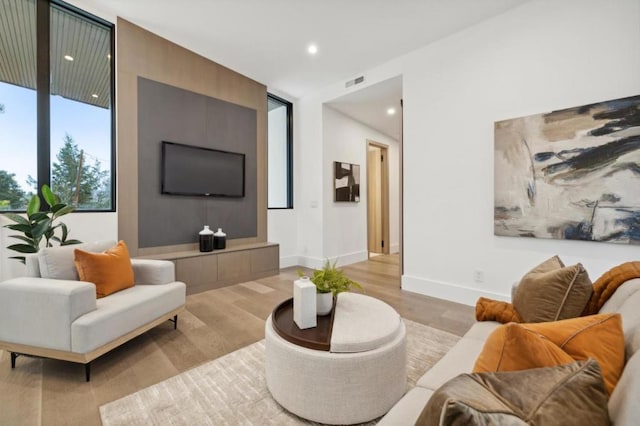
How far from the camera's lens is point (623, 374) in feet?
2.26

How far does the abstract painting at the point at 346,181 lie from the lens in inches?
201

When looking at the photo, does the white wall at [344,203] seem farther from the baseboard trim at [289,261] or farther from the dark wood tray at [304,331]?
the dark wood tray at [304,331]

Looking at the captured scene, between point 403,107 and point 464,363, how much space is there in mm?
3245

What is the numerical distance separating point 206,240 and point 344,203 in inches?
101

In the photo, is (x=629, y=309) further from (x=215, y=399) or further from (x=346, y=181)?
(x=346, y=181)

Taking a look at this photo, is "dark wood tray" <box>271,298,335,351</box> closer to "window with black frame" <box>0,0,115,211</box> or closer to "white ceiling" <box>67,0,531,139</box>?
"window with black frame" <box>0,0,115,211</box>

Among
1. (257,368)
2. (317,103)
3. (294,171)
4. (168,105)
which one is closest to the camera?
(257,368)

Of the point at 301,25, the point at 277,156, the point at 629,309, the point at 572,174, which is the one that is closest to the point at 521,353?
the point at 629,309

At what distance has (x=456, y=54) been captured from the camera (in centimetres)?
321

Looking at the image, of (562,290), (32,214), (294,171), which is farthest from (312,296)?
(294,171)

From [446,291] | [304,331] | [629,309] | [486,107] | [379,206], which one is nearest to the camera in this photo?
[629,309]

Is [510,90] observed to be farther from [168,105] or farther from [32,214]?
[32,214]

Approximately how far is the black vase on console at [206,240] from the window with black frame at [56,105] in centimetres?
106

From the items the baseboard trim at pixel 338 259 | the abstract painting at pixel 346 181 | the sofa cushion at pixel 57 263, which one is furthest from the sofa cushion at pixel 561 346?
the abstract painting at pixel 346 181
